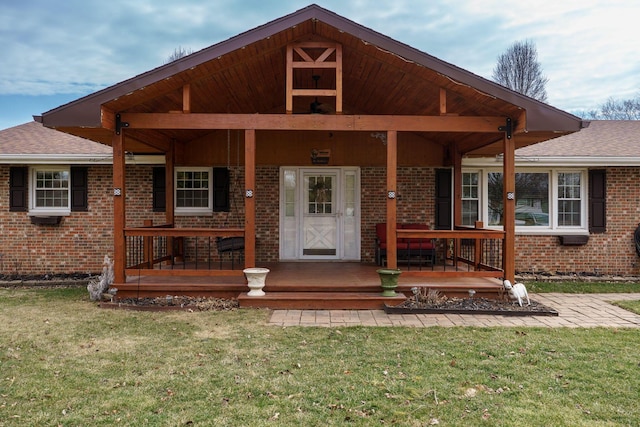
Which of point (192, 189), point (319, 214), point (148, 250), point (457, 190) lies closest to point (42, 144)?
point (192, 189)

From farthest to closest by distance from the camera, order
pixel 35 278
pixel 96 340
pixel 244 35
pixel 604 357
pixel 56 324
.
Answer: pixel 35 278
pixel 244 35
pixel 56 324
pixel 96 340
pixel 604 357

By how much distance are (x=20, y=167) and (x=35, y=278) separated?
239cm

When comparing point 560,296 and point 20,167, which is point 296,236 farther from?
point 20,167

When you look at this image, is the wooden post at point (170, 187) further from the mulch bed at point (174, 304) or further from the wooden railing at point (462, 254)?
the wooden railing at point (462, 254)

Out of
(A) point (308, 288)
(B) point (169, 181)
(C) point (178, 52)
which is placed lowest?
(A) point (308, 288)

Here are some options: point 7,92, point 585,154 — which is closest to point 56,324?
point 585,154

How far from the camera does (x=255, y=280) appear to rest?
22.0 ft

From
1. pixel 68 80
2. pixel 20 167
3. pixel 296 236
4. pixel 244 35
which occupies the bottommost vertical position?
pixel 296 236

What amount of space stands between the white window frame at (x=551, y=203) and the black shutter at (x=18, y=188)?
9.44 meters

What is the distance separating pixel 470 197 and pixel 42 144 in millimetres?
9537

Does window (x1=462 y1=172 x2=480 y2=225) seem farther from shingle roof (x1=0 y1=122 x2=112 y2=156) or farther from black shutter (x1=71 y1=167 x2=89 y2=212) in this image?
black shutter (x1=71 y1=167 x2=89 y2=212)

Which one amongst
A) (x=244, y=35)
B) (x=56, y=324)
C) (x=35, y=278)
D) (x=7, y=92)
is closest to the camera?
(x=56, y=324)

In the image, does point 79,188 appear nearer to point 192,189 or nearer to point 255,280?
point 192,189

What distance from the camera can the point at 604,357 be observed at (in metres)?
4.53
